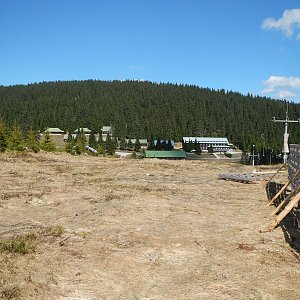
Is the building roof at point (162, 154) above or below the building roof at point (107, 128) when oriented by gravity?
below

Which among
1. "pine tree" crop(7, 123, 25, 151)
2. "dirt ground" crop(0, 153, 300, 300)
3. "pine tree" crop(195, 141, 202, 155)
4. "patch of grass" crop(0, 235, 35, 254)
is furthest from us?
"pine tree" crop(195, 141, 202, 155)

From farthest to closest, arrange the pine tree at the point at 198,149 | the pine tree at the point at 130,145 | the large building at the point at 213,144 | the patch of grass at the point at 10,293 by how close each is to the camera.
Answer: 1. the large building at the point at 213,144
2. the pine tree at the point at 130,145
3. the pine tree at the point at 198,149
4. the patch of grass at the point at 10,293

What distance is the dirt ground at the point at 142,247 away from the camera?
6.86 m

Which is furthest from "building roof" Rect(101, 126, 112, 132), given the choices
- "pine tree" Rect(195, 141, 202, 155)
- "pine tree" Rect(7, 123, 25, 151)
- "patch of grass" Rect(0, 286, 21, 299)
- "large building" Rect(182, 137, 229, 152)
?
"patch of grass" Rect(0, 286, 21, 299)

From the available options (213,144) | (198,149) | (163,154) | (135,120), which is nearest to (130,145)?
(198,149)

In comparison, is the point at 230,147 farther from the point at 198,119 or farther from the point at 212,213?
the point at 212,213

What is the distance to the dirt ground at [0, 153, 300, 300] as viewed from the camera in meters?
6.86

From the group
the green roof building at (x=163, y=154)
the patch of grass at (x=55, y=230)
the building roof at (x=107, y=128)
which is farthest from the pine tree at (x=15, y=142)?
the building roof at (x=107, y=128)

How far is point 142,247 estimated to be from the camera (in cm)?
934

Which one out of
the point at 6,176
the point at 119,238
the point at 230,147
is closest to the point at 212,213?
the point at 119,238

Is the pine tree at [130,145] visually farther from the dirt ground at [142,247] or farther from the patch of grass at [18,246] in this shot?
the patch of grass at [18,246]

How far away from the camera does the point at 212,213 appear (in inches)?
539

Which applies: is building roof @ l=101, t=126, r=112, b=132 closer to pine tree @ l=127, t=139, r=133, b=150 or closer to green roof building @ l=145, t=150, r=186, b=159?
pine tree @ l=127, t=139, r=133, b=150

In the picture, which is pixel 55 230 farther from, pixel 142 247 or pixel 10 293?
pixel 10 293
